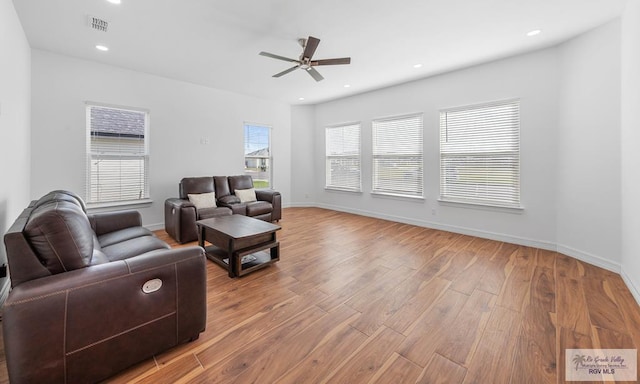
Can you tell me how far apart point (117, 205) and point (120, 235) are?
2.24m

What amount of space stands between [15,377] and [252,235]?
1.83 m

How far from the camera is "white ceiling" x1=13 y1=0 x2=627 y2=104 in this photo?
8.90 feet

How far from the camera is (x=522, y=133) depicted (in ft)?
12.8

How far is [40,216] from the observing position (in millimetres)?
1374

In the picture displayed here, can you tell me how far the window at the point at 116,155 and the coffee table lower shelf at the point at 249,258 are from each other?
2440 millimetres

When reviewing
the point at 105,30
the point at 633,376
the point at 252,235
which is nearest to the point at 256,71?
the point at 105,30

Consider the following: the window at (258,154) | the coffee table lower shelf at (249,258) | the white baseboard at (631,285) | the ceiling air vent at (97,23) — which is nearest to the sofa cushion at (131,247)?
the coffee table lower shelf at (249,258)

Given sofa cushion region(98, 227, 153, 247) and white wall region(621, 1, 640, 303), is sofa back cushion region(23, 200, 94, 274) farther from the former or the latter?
white wall region(621, 1, 640, 303)

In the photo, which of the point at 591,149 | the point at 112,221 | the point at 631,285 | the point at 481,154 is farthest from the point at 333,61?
the point at 631,285

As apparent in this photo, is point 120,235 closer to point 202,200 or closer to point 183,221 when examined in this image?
point 183,221

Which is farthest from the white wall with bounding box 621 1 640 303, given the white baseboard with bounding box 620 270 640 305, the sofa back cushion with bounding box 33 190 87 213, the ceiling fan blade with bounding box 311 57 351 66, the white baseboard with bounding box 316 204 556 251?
the sofa back cushion with bounding box 33 190 87 213

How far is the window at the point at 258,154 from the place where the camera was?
20.8 feet

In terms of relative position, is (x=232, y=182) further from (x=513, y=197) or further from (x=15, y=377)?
(x=513, y=197)

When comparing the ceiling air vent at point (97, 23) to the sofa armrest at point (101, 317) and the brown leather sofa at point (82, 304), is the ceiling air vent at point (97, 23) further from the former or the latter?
the sofa armrest at point (101, 317)
